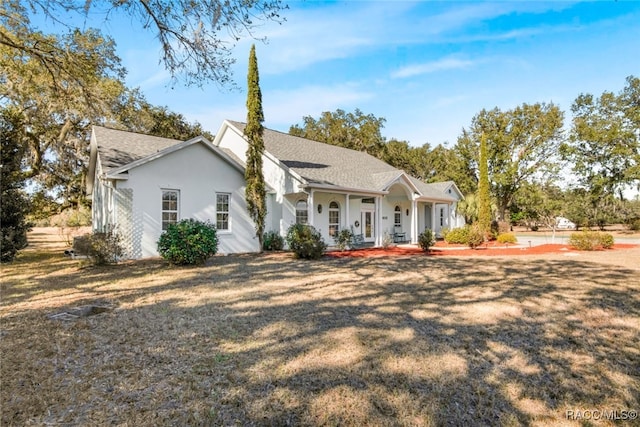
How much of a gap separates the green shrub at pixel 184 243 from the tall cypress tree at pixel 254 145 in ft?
14.9

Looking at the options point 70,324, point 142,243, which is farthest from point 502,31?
point 142,243

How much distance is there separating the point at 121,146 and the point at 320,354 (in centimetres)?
1421

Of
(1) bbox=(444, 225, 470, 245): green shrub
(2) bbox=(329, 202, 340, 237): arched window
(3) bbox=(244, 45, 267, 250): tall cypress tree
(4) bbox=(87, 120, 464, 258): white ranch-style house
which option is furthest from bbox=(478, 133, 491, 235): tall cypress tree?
(3) bbox=(244, 45, 267, 250): tall cypress tree

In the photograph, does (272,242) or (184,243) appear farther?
(272,242)

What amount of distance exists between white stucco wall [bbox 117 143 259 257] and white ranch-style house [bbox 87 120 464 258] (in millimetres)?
37

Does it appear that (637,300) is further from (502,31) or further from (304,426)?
(502,31)

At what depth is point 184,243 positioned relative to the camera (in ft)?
35.8

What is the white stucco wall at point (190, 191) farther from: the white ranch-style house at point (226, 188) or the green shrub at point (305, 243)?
the green shrub at point (305, 243)

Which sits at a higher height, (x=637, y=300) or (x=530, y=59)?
(x=530, y=59)

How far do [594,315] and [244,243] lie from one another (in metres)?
13.3

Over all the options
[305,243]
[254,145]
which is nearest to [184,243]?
[305,243]

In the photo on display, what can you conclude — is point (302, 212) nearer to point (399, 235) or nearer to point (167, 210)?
point (167, 210)

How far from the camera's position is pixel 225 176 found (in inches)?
619

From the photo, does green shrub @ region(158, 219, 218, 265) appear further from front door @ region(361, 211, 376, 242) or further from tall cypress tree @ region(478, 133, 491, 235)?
tall cypress tree @ region(478, 133, 491, 235)
